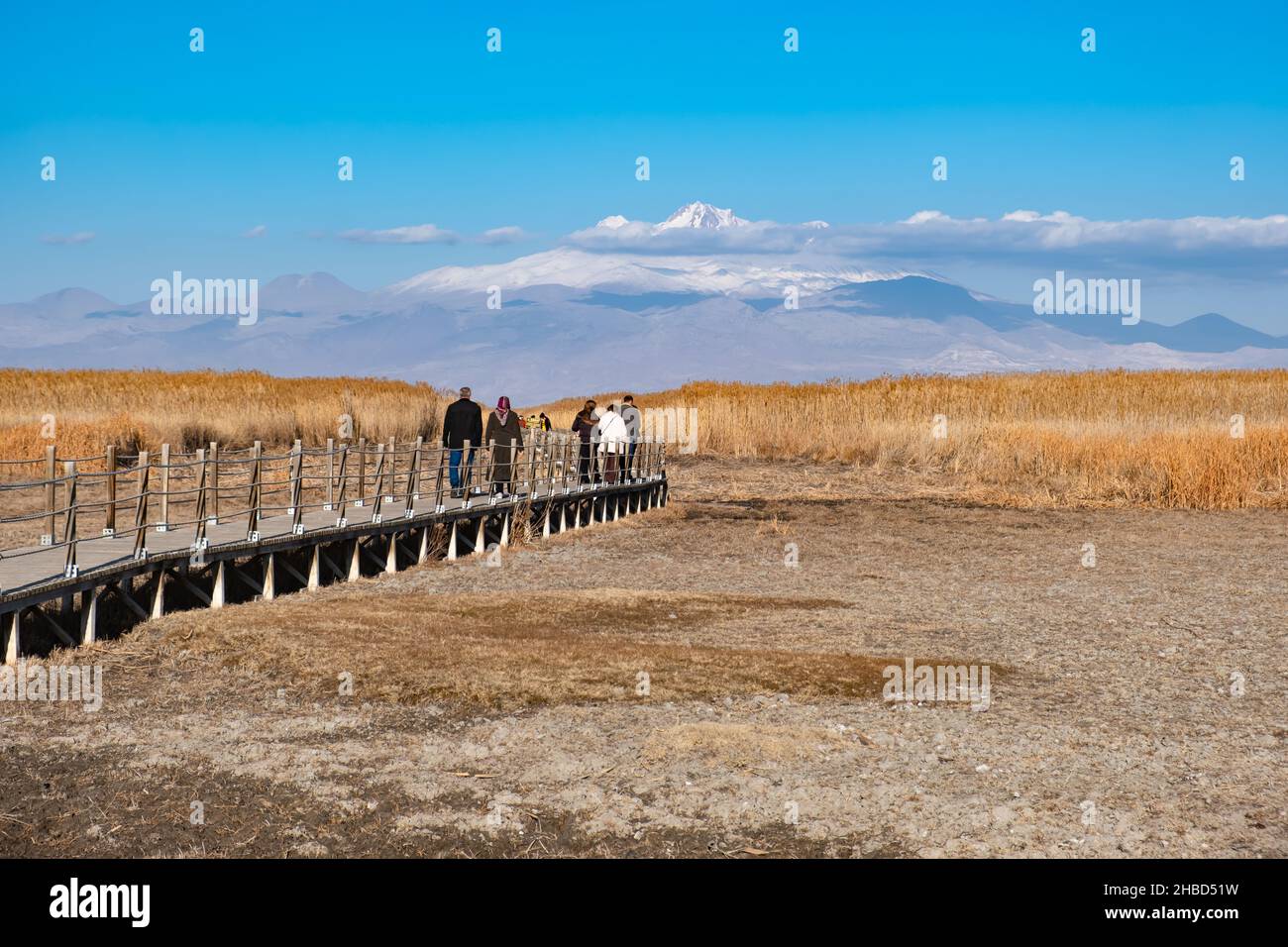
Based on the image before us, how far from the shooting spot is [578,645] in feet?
42.3

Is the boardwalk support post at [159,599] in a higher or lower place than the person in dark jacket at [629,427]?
lower

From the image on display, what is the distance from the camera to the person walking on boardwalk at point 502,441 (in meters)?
23.5

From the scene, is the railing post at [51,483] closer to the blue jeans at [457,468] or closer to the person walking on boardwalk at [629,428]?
the blue jeans at [457,468]

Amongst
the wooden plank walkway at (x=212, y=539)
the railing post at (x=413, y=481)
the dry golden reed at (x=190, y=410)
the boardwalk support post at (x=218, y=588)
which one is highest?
the dry golden reed at (x=190, y=410)

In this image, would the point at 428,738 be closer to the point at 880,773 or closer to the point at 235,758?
the point at 235,758

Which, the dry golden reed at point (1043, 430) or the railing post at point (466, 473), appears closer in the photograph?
the railing post at point (466, 473)

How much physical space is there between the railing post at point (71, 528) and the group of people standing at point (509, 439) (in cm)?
901

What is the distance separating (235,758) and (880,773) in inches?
165

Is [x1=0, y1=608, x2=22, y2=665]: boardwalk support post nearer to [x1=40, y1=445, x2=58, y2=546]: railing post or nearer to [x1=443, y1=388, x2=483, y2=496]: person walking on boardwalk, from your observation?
[x1=40, y1=445, x2=58, y2=546]: railing post

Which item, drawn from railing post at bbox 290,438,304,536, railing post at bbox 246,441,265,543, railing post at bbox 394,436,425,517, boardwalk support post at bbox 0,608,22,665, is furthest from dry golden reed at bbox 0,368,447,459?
boardwalk support post at bbox 0,608,22,665

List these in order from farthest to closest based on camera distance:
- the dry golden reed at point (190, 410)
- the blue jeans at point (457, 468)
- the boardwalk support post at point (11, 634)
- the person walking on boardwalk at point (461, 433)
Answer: the dry golden reed at point (190, 410) < the person walking on boardwalk at point (461, 433) < the blue jeans at point (457, 468) < the boardwalk support post at point (11, 634)

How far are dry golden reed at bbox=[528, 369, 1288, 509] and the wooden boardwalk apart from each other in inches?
501

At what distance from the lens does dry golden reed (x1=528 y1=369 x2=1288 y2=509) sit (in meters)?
32.1

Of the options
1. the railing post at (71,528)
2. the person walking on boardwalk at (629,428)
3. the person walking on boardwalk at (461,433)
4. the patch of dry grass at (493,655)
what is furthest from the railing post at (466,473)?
the railing post at (71,528)
